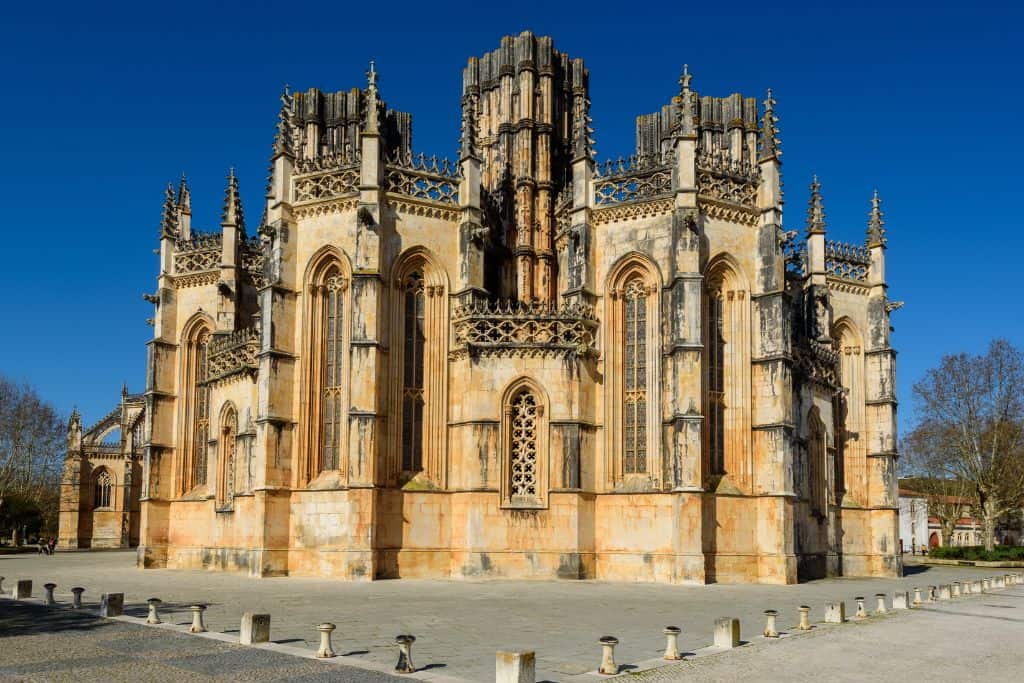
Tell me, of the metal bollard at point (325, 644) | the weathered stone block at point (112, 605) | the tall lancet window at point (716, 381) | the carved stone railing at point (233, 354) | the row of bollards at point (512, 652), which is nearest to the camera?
the row of bollards at point (512, 652)

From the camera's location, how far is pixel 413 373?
113ft

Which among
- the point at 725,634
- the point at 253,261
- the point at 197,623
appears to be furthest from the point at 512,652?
the point at 253,261

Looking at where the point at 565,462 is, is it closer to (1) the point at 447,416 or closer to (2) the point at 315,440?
(1) the point at 447,416

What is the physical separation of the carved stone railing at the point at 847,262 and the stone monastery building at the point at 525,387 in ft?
20.3

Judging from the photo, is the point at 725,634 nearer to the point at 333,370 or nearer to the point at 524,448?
the point at 524,448

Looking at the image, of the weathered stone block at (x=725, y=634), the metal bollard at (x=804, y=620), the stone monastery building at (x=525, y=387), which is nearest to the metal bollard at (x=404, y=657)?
the weathered stone block at (x=725, y=634)

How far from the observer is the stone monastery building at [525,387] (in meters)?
32.3

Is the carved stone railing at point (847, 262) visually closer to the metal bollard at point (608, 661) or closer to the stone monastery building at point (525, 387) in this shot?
the stone monastery building at point (525, 387)

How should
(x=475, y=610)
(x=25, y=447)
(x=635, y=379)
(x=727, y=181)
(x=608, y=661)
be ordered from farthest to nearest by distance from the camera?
(x=25, y=447)
(x=727, y=181)
(x=635, y=379)
(x=475, y=610)
(x=608, y=661)

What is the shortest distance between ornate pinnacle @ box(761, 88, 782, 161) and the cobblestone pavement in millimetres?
15486

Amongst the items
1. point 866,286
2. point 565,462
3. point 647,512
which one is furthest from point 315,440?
point 866,286

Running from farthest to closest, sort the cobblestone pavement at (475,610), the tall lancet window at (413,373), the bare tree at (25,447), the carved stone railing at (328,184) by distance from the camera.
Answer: the bare tree at (25,447) → the carved stone railing at (328,184) → the tall lancet window at (413,373) → the cobblestone pavement at (475,610)

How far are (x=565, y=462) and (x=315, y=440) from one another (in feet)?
29.1

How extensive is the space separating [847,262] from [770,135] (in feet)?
34.2
